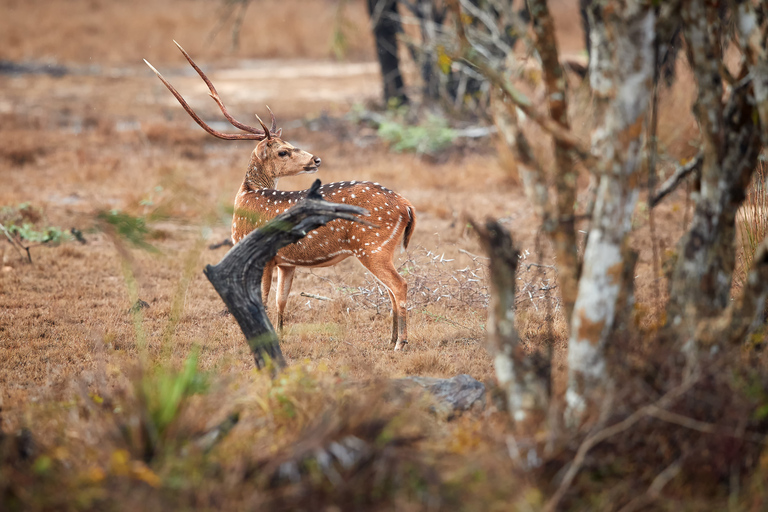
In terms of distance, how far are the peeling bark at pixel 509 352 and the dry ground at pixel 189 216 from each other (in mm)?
667

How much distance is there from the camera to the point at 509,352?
3092mm

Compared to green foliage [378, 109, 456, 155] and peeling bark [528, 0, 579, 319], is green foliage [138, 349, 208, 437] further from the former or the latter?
green foliage [378, 109, 456, 155]

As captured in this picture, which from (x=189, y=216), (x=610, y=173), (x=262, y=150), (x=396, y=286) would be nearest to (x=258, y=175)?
(x=262, y=150)

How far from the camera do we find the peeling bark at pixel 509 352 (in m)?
3.07

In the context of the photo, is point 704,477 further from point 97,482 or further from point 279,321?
point 279,321

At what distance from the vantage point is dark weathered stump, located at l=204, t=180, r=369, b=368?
379 centimetres

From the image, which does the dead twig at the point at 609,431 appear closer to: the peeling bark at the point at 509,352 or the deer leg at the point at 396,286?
the peeling bark at the point at 509,352

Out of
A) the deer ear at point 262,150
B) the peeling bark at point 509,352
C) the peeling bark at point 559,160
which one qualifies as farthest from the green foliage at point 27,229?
the peeling bark at point 559,160

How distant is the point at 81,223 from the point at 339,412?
585 centimetres

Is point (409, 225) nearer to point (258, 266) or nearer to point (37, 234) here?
point (258, 266)

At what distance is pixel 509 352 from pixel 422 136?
924 centimetres

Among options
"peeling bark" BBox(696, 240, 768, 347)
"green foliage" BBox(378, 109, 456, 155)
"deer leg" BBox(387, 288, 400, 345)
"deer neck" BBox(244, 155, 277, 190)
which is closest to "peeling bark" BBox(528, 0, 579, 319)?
"peeling bark" BBox(696, 240, 768, 347)

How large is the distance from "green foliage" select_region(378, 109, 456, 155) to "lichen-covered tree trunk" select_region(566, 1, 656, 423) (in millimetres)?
8797

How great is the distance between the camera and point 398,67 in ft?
46.6
